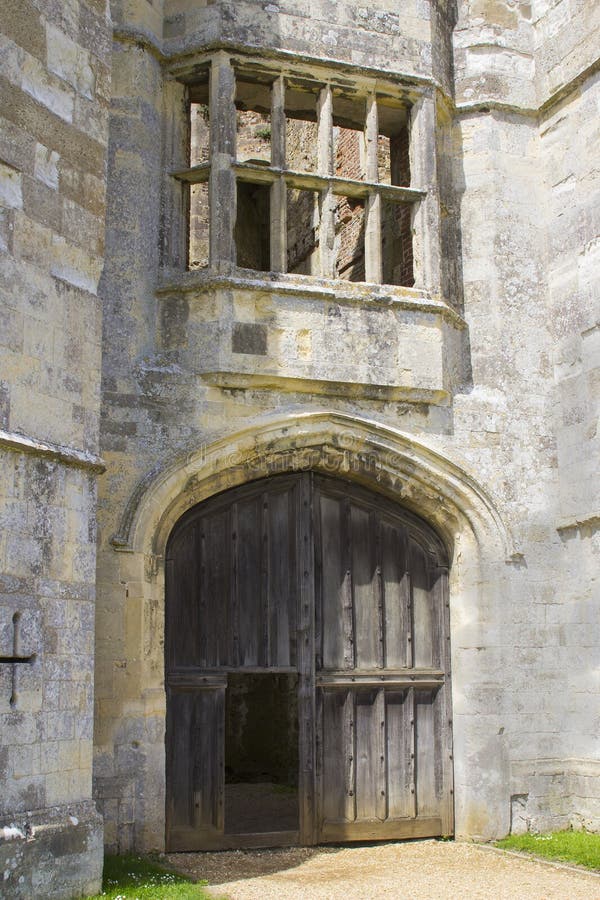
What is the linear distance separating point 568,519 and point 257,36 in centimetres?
388

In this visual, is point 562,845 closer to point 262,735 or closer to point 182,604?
point 182,604

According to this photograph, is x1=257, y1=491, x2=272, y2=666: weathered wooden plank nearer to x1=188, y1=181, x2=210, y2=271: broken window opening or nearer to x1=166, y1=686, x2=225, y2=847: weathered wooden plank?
x1=166, y1=686, x2=225, y2=847: weathered wooden plank

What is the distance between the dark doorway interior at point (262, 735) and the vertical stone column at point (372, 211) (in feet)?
16.4

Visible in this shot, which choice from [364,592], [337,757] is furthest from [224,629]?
[337,757]

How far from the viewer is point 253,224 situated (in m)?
A: 11.8

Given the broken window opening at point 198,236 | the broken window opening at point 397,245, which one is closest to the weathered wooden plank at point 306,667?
the broken window opening at point 397,245

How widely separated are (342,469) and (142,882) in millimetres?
2882

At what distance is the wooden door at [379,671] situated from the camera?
6.98 metres

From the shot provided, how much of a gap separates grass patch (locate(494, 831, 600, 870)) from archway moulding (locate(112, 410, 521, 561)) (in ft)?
5.79

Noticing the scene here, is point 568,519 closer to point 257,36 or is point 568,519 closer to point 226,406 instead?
point 226,406

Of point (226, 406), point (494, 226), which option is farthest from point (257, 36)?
point (226, 406)

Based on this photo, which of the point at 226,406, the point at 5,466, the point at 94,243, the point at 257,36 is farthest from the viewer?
the point at 257,36

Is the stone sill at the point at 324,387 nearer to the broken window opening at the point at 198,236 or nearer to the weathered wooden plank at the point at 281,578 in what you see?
the weathered wooden plank at the point at 281,578

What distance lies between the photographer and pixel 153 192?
7.04 m
